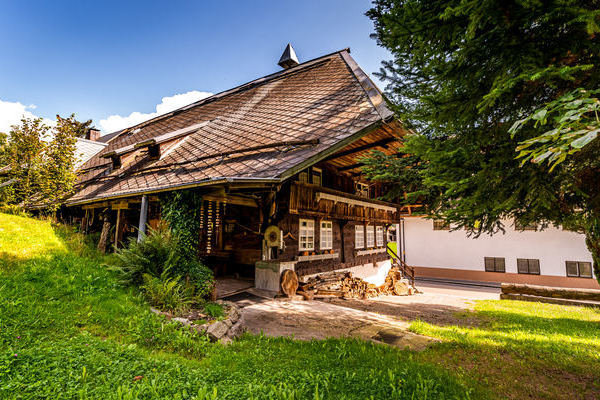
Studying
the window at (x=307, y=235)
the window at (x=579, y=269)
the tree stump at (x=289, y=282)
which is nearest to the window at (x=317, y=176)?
the window at (x=307, y=235)

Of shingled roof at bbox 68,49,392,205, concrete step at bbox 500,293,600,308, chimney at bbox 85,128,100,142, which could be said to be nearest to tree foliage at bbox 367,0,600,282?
shingled roof at bbox 68,49,392,205

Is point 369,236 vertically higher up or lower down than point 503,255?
higher up

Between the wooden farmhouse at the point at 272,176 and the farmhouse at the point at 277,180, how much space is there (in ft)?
0.17

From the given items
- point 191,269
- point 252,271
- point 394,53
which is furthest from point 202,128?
point 394,53

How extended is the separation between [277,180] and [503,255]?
22.4 m

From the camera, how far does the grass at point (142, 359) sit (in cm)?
341

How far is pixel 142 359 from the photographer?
4113 mm

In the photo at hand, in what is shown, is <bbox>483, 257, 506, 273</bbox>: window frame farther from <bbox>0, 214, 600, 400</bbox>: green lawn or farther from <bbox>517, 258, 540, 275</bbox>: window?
<bbox>0, 214, 600, 400</bbox>: green lawn

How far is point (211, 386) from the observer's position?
3.63 metres

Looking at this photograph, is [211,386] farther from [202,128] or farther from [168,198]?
[202,128]

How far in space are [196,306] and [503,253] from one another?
23.4 meters

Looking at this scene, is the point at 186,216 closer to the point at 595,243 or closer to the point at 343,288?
the point at 343,288

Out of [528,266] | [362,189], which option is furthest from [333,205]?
[528,266]

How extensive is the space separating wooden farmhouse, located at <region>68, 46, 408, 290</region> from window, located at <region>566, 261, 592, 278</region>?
49.1ft
